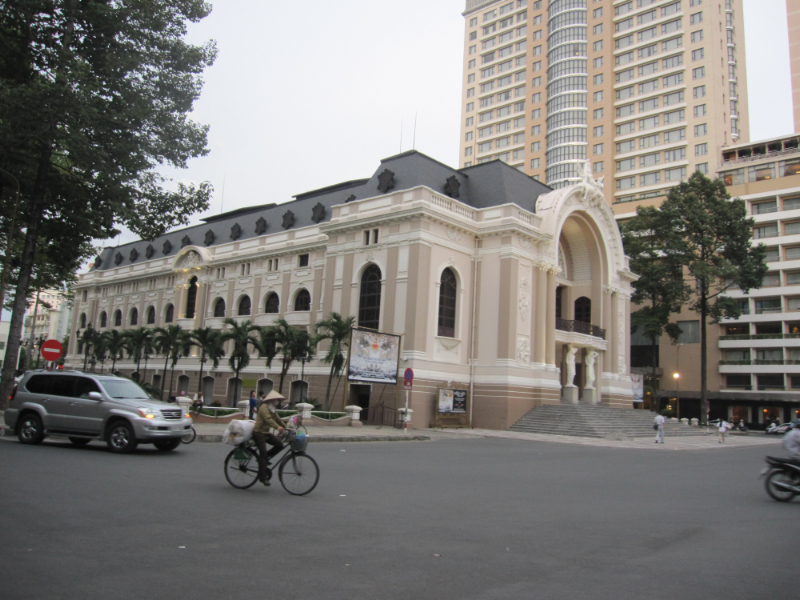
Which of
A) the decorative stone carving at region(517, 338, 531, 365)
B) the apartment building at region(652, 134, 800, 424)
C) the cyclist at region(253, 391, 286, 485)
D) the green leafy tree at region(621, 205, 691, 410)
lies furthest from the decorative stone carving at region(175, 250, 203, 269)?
the cyclist at region(253, 391, 286, 485)

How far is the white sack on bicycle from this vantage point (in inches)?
378

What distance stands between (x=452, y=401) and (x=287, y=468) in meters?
22.5

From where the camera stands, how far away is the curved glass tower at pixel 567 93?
74.4m

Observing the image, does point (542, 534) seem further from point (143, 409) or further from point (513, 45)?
point (513, 45)

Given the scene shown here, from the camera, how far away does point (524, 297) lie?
34125mm

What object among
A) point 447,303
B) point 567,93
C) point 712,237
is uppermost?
point 567,93

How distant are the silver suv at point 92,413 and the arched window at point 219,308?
110 ft

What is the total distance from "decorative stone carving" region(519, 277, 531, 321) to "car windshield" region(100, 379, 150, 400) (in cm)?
2280

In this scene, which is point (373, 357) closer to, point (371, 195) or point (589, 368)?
point (371, 195)

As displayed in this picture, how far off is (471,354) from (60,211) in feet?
68.6

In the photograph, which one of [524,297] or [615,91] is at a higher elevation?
[615,91]

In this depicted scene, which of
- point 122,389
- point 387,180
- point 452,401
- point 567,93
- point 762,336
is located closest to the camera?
point 122,389

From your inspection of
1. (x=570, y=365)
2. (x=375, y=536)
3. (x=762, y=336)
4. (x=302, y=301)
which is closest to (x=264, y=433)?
(x=375, y=536)

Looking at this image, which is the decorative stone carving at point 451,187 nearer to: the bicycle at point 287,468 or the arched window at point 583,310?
the arched window at point 583,310
